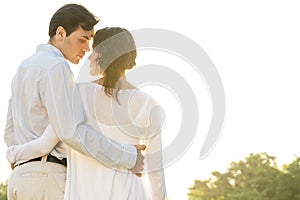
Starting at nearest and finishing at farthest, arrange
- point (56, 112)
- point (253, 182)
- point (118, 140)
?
point (56, 112) < point (118, 140) < point (253, 182)

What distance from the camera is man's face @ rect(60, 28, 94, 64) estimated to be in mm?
6277

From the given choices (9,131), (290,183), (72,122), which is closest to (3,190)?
(290,183)

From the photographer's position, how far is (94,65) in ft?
20.4

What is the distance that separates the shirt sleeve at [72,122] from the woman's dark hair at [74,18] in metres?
0.33

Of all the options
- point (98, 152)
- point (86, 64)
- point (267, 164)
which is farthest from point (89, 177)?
point (267, 164)

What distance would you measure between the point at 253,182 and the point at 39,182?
60271 mm

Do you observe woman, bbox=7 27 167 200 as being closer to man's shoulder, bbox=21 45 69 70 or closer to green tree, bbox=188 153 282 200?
man's shoulder, bbox=21 45 69 70

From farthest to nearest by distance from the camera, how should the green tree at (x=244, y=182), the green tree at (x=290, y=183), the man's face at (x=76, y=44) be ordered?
the green tree at (x=244, y=182)
the green tree at (x=290, y=183)
the man's face at (x=76, y=44)

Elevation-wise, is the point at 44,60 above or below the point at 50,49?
below

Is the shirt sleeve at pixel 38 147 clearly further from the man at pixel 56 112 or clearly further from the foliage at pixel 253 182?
the foliage at pixel 253 182

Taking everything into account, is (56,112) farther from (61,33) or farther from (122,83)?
(61,33)

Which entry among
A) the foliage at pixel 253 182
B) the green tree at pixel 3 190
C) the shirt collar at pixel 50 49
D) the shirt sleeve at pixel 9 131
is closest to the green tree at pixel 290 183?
the foliage at pixel 253 182

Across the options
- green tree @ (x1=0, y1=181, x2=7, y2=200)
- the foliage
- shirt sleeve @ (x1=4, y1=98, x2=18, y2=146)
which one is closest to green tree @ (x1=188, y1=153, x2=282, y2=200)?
the foliage

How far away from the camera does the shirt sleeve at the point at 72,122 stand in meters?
5.94
